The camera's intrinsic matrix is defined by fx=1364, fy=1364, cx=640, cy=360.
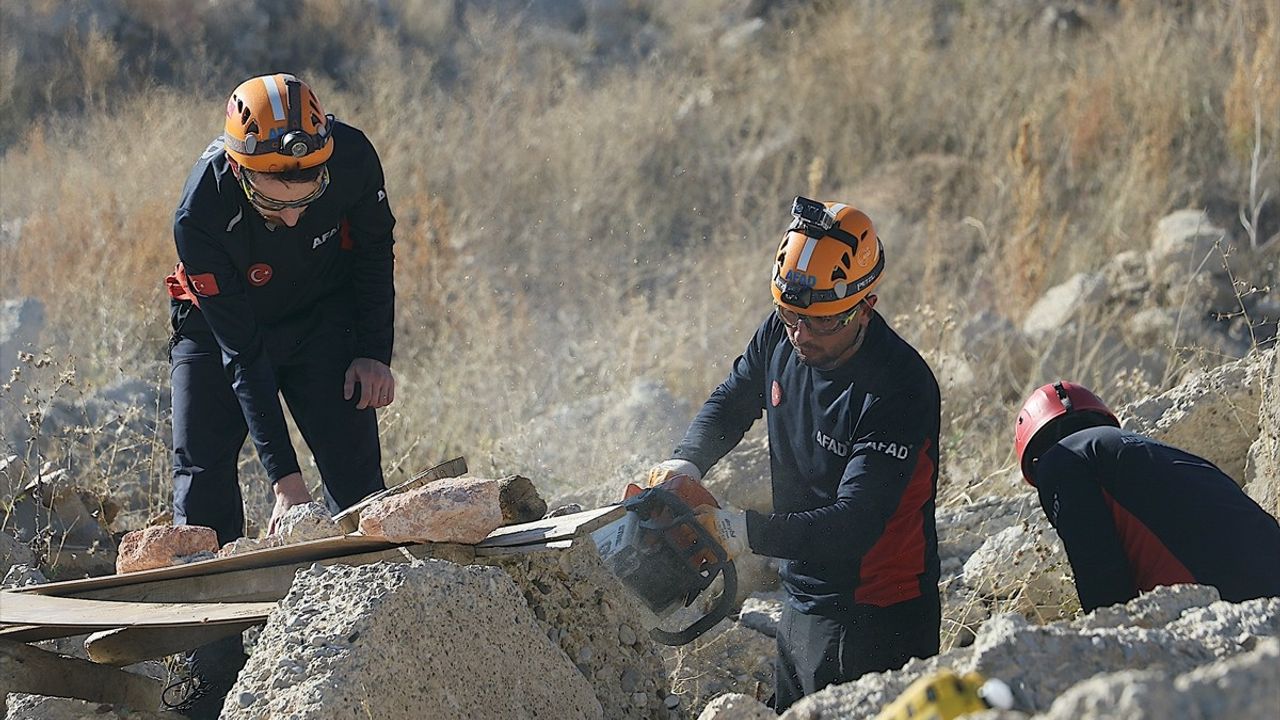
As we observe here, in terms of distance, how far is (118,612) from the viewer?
354cm

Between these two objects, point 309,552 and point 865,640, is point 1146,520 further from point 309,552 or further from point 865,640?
point 309,552

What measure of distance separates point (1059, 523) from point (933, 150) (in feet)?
30.0

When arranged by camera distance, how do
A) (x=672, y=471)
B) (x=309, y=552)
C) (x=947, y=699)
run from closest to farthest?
(x=947, y=699) < (x=309, y=552) < (x=672, y=471)

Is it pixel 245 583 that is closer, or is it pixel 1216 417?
pixel 245 583

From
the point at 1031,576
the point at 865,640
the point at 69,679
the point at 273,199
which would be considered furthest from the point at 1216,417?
the point at 69,679

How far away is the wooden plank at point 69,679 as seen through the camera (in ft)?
11.9

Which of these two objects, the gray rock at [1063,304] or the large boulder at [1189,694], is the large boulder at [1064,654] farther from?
the gray rock at [1063,304]

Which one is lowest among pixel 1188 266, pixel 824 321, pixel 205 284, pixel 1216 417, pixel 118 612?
pixel 1188 266

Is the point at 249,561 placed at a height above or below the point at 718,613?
above

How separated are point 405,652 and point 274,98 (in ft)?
6.82

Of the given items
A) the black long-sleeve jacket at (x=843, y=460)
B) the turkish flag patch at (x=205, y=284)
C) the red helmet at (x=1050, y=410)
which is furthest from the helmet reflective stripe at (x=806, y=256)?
the turkish flag patch at (x=205, y=284)

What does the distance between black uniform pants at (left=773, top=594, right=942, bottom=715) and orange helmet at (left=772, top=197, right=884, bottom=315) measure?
0.93 meters

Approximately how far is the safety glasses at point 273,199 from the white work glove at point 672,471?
1.45m

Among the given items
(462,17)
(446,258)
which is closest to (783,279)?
(446,258)
